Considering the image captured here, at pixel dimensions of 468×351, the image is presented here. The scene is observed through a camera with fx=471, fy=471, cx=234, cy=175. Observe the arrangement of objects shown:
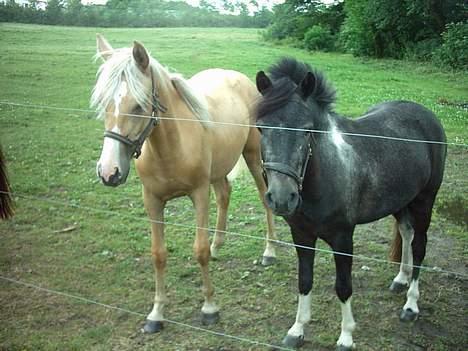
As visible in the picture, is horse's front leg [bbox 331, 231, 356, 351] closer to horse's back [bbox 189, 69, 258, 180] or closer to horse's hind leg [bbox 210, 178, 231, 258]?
horse's back [bbox 189, 69, 258, 180]

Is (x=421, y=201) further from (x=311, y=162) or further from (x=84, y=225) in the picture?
(x=84, y=225)

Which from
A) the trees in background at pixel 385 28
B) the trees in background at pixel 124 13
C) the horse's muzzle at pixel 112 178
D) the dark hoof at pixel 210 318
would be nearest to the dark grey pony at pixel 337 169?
the dark hoof at pixel 210 318

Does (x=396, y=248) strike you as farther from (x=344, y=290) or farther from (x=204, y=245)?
(x=204, y=245)

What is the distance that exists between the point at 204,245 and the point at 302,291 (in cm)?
76

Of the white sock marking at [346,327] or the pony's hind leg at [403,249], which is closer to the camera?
the white sock marking at [346,327]

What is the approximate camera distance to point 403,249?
379 cm

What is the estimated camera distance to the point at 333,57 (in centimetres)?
2098

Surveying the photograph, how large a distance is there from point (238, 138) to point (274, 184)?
1.52 metres

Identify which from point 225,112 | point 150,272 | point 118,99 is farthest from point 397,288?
point 118,99

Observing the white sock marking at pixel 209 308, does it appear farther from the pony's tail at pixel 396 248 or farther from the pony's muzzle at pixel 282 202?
the pony's tail at pixel 396 248

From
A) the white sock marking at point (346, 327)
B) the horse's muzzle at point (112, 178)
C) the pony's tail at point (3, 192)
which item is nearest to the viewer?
the horse's muzzle at point (112, 178)

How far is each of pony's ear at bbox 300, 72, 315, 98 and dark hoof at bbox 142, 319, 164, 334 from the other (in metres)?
1.91

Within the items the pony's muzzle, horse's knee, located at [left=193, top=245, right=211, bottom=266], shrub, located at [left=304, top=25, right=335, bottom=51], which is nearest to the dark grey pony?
the pony's muzzle

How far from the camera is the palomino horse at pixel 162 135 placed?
270 cm
